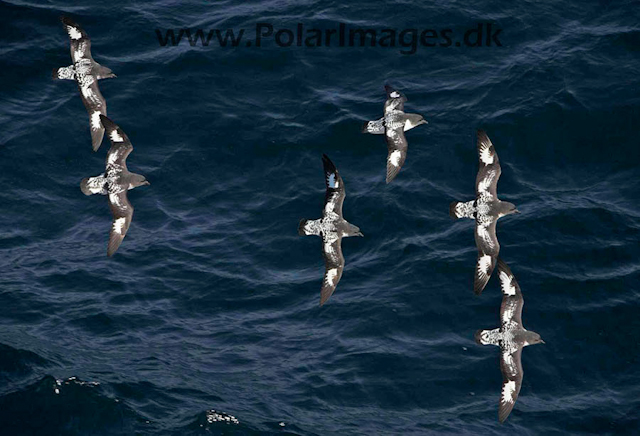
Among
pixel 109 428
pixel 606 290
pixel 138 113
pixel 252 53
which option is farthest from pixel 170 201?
pixel 606 290

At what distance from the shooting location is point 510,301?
32.9m

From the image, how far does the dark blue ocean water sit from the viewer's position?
34.0m

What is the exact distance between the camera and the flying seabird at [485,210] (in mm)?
33375

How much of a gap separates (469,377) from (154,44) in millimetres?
16693

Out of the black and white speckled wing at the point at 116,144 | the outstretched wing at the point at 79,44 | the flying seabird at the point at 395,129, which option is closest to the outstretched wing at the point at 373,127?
the flying seabird at the point at 395,129

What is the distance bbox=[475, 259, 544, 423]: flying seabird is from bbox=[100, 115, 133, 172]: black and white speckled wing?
9865mm

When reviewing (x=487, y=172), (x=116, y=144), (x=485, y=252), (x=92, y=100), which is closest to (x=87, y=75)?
(x=92, y=100)

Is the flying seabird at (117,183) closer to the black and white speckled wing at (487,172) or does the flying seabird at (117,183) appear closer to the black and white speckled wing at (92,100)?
the black and white speckled wing at (92,100)

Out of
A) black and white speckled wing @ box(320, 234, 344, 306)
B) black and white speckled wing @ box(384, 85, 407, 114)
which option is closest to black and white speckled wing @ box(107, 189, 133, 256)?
black and white speckled wing @ box(320, 234, 344, 306)

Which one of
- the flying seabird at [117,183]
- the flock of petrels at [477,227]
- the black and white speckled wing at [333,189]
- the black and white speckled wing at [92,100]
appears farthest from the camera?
the black and white speckled wing at [92,100]

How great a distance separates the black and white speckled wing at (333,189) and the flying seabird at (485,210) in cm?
278

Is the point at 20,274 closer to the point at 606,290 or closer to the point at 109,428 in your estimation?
the point at 109,428

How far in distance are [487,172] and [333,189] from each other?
3.99 metres

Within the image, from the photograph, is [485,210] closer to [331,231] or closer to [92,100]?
[331,231]
